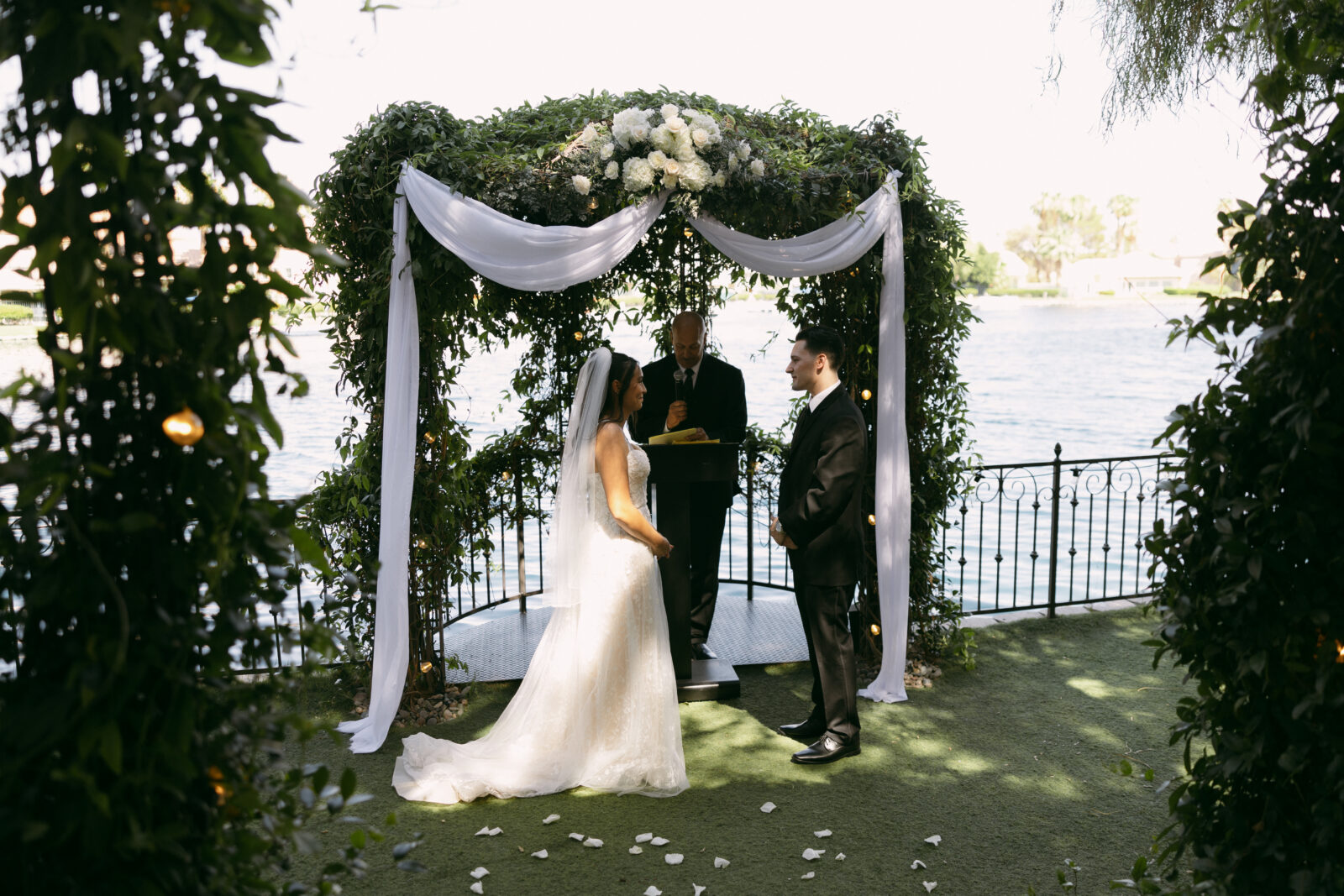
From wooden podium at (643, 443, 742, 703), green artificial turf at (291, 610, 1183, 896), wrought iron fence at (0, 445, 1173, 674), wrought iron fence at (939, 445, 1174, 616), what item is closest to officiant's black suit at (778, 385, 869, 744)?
green artificial turf at (291, 610, 1183, 896)

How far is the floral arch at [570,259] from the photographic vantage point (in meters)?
4.75

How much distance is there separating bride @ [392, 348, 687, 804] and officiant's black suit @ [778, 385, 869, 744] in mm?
666

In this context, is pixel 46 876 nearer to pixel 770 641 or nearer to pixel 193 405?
pixel 193 405

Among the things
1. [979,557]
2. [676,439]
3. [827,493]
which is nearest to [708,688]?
[676,439]

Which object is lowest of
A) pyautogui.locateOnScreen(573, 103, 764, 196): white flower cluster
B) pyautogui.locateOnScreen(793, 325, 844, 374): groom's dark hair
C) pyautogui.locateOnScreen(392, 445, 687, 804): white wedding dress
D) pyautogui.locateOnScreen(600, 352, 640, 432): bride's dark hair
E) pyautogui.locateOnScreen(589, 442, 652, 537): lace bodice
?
pyautogui.locateOnScreen(392, 445, 687, 804): white wedding dress

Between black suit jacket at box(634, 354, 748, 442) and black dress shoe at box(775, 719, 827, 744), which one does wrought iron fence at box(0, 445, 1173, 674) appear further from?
black dress shoe at box(775, 719, 827, 744)

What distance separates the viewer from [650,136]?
4.89 metres

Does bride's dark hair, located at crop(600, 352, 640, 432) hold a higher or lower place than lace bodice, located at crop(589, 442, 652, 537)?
higher

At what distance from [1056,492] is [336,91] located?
19.3 ft

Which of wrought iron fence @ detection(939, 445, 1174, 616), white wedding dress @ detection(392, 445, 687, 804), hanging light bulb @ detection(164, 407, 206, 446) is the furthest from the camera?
wrought iron fence @ detection(939, 445, 1174, 616)

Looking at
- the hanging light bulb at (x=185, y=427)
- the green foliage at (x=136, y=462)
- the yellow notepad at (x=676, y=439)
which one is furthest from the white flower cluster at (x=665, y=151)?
the hanging light bulb at (x=185, y=427)

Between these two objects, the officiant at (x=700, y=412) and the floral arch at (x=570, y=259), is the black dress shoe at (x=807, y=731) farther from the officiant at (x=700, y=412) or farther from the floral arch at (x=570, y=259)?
the officiant at (x=700, y=412)

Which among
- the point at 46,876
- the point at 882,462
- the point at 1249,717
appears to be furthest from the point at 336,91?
the point at 882,462

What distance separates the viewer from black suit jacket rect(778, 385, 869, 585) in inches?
173
